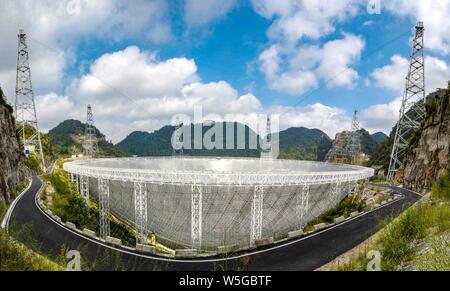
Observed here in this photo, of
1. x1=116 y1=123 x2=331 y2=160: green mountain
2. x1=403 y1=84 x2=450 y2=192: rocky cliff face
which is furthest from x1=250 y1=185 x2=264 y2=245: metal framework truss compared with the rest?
x1=116 y1=123 x2=331 y2=160: green mountain

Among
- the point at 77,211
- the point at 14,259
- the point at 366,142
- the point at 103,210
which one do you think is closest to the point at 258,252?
the point at 14,259

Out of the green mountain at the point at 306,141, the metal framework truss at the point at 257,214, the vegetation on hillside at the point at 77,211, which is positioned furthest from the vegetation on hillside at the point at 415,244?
the green mountain at the point at 306,141

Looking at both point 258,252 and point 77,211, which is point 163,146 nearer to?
point 77,211

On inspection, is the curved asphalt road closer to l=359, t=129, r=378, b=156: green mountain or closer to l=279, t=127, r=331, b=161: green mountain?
l=359, t=129, r=378, b=156: green mountain

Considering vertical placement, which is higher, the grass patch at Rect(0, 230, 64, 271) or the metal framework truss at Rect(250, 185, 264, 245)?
the grass patch at Rect(0, 230, 64, 271)

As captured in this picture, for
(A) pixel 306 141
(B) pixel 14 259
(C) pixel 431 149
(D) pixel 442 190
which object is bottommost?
(B) pixel 14 259

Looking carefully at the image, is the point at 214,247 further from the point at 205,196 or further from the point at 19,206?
the point at 19,206

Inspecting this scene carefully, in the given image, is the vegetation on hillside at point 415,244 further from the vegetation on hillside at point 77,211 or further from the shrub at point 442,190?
the vegetation on hillside at point 77,211
